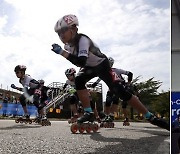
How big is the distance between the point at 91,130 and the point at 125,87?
15 cm

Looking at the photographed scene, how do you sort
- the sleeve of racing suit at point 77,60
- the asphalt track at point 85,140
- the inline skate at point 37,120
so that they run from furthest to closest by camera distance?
the inline skate at point 37,120 < the sleeve of racing suit at point 77,60 < the asphalt track at point 85,140

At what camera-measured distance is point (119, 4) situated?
32.3 inches

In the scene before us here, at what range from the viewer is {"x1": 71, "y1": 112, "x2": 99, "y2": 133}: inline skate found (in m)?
0.84

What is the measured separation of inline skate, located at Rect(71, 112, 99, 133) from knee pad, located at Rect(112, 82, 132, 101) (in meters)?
0.10

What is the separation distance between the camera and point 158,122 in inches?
33.1

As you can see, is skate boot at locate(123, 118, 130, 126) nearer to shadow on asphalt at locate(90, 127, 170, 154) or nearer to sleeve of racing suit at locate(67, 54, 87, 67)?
shadow on asphalt at locate(90, 127, 170, 154)

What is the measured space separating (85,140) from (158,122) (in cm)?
22

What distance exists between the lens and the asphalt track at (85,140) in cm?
69

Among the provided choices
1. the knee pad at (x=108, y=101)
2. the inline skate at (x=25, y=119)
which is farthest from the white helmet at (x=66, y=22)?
the inline skate at (x=25, y=119)

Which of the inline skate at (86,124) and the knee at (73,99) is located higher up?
the knee at (73,99)

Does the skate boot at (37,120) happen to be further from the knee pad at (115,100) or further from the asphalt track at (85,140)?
the knee pad at (115,100)

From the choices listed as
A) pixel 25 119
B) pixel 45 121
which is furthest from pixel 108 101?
pixel 25 119

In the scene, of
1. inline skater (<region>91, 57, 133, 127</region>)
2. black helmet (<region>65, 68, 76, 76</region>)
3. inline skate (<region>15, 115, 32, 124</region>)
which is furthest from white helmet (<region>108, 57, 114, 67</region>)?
inline skate (<region>15, 115, 32, 124</region>)

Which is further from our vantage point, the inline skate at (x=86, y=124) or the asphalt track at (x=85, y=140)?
the inline skate at (x=86, y=124)
